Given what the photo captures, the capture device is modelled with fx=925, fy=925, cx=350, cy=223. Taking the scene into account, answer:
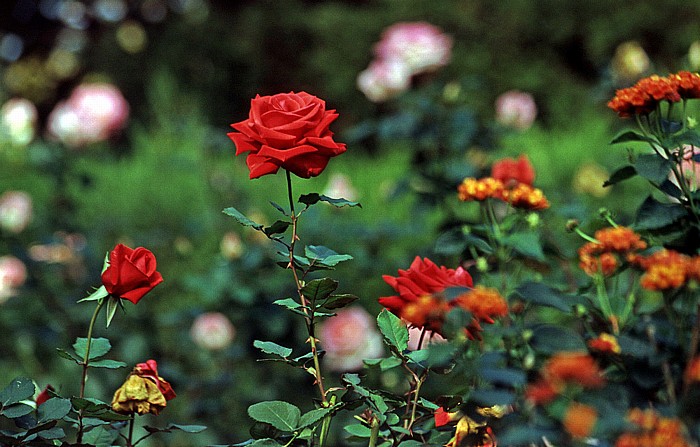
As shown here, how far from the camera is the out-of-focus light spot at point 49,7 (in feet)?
29.6

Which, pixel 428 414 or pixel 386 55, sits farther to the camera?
pixel 386 55

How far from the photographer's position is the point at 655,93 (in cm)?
102

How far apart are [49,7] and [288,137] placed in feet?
28.8

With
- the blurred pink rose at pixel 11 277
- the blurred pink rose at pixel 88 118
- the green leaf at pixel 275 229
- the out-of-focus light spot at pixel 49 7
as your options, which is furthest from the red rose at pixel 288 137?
the out-of-focus light spot at pixel 49 7

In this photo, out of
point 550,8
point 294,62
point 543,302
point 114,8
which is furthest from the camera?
point 114,8

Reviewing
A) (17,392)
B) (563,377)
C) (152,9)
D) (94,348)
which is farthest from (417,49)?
(152,9)

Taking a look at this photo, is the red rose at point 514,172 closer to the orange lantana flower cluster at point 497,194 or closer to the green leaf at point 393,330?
the orange lantana flower cluster at point 497,194

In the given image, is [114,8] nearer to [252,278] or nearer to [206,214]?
[206,214]

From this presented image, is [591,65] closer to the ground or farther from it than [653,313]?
closer to the ground

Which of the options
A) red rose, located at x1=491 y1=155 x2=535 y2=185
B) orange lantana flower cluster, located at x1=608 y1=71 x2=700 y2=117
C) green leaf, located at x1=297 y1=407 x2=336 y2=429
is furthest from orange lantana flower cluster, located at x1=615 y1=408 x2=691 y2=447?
red rose, located at x1=491 y1=155 x2=535 y2=185

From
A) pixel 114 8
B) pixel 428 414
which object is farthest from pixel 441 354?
pixel 114 8

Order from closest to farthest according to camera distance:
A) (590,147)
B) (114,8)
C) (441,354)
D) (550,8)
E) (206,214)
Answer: (441,354), (206,214), (590,147), (550,8), (114,8)

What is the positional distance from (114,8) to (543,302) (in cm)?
837

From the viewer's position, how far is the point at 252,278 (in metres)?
2.65
